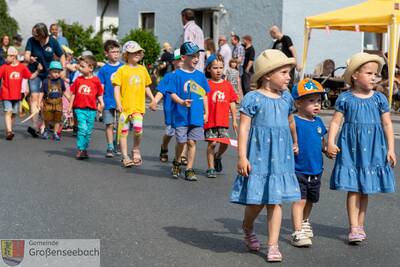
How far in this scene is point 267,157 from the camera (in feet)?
21.7

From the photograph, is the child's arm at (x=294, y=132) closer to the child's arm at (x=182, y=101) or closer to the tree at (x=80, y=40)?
the child's arm at (x=182, y=101)

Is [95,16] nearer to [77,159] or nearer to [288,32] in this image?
[288,32]

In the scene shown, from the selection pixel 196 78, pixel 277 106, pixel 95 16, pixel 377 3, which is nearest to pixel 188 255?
pixel 277 106

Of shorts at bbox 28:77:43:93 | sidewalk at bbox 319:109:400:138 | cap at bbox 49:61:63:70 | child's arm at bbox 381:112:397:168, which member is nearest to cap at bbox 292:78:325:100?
child's arm at bbox 381:112:397:168

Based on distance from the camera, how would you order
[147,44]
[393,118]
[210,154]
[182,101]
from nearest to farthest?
[182,101], [210,154], [393,118], [147,44]

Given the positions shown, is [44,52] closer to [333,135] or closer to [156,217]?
[156,217]

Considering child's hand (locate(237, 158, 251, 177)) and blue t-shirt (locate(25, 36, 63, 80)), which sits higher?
blue t-shirt (locate(25, 36, 63, 80))

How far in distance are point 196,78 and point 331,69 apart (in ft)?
51.3

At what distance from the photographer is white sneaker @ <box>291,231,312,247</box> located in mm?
7008

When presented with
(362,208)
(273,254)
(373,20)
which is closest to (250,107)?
(273,254)

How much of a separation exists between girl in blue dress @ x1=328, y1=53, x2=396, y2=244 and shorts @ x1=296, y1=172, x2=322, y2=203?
0.14 metres

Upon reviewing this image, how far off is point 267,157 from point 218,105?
176 inches

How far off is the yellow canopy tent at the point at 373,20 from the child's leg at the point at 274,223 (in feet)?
44.9

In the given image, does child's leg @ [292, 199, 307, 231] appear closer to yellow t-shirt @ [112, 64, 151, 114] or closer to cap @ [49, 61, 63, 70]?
yellow t-shirt @ [112, 64, 151, 114]
